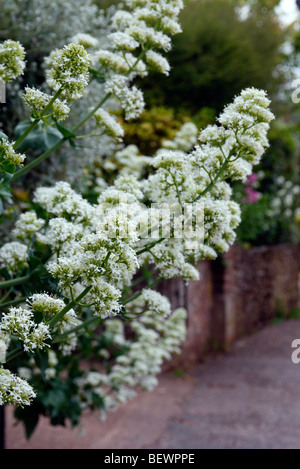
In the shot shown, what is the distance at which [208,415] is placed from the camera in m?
5.05

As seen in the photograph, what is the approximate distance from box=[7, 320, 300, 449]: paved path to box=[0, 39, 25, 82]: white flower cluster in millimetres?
2771

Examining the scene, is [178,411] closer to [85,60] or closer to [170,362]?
[170,362]

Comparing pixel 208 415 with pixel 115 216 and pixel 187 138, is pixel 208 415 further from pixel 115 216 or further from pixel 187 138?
pixel 115 216

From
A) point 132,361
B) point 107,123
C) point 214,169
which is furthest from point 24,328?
point 132,361

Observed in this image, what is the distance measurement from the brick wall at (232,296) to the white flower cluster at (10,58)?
3.63 m

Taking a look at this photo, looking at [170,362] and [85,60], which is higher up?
[170,362]

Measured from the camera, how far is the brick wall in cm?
656

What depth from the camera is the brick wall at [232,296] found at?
656 cm

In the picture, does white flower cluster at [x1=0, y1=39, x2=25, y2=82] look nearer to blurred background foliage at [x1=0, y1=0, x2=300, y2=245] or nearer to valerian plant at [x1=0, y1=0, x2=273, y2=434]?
valerian plant at [x1=0, y1=0, x2=273, y2=434]

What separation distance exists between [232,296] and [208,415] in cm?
283
